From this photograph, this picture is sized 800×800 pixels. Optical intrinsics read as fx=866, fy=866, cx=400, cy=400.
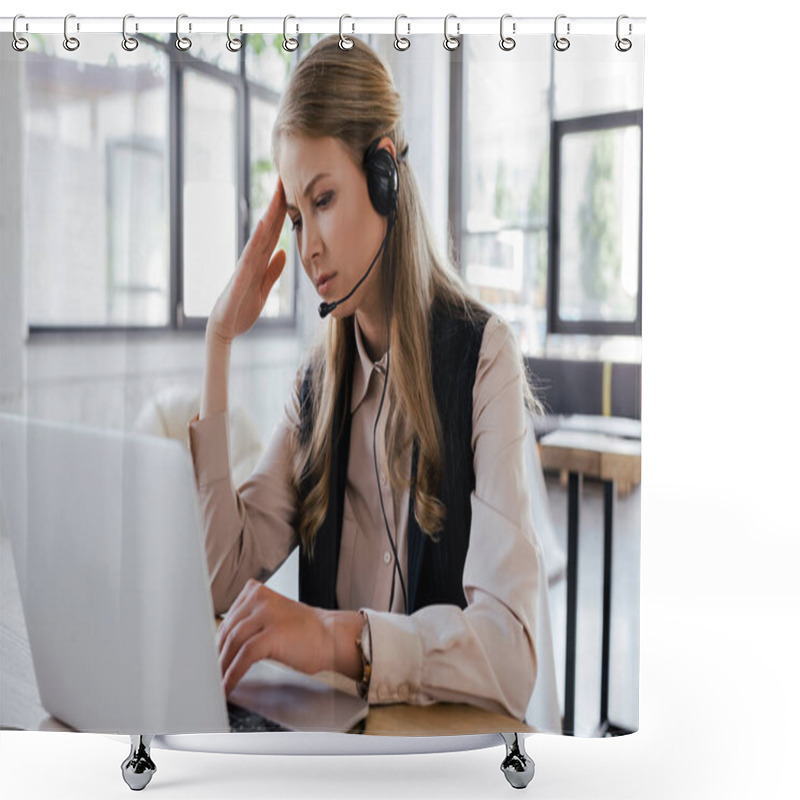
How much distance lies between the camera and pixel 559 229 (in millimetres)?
1447

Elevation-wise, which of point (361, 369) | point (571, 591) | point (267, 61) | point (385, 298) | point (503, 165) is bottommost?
point (571, 591)

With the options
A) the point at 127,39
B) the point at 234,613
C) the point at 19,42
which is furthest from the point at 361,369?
the point at 19,42

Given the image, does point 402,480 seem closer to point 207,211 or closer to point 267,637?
point 267,637

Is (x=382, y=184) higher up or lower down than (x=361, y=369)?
higher up

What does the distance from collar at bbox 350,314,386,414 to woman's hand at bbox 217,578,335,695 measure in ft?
1.16

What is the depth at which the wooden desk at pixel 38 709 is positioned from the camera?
1.46 meters

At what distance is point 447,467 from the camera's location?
4.74ft

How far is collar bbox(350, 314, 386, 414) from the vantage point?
4.77 ft

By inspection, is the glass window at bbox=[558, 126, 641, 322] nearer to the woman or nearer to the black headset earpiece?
the woman

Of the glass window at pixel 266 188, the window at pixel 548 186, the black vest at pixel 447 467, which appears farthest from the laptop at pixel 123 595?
the window at pixel 548 186

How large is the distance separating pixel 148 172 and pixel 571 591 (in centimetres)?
100

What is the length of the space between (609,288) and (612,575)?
488 millimetres

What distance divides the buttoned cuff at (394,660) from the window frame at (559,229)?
56 cm

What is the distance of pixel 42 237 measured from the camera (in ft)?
4.77
